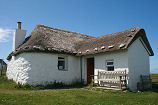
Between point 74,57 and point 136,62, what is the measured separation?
5962 millimetres

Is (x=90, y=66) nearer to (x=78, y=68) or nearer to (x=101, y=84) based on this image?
(x=78, y=68)

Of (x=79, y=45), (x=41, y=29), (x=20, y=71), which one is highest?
(x=41, y=29)

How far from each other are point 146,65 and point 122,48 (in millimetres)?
4233

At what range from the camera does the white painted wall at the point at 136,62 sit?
1212cm

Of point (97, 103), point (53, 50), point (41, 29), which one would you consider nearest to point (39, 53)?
point (53, 50)

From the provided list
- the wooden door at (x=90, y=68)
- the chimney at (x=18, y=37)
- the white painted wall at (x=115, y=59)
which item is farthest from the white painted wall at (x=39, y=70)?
the white painted wall at (x=115, y=59)

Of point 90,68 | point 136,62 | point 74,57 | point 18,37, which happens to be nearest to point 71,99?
point 136,62

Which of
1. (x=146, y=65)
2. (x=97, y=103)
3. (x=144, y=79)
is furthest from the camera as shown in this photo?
(x=146, y=65)

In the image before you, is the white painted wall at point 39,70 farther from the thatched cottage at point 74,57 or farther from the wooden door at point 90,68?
the wooden door at point 90,68

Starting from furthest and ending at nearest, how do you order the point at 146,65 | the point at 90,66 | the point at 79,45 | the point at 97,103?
the point at 79,45, the point at 90,66, the point at 146,65, the point at 97,103

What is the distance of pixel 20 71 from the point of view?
527 inches

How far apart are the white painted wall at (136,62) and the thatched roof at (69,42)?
76 centimetres

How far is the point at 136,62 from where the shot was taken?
12.8m

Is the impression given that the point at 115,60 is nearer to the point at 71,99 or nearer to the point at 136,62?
the point at 136,62
